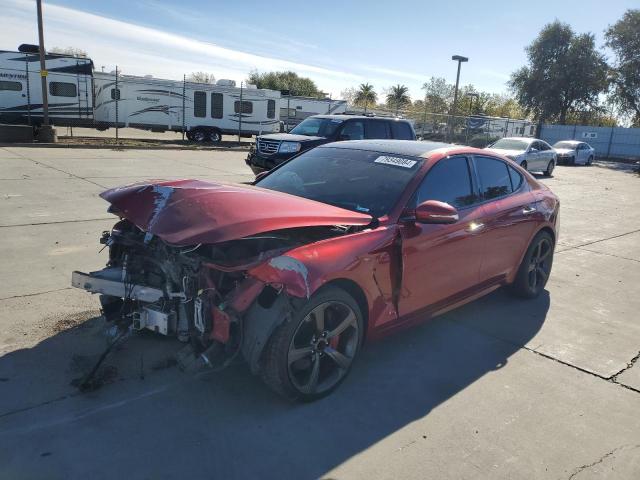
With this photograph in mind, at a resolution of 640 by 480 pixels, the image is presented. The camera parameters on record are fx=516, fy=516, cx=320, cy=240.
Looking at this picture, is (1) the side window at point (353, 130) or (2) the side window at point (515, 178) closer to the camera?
(2) the side window at point (515, 178)

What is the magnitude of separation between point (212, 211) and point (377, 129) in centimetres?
1042

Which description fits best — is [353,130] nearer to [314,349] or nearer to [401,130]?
[401,130]

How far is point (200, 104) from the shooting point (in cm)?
2723

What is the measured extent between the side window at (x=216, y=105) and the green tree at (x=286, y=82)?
41.1m

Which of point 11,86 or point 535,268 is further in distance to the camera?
point 11,86

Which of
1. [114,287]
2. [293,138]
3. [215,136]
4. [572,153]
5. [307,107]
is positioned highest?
[307,107]

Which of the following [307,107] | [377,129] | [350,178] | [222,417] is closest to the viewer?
[222,417]

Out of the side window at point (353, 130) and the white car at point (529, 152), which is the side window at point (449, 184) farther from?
the white car at point (529, 152)

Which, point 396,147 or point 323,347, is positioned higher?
point 396,147

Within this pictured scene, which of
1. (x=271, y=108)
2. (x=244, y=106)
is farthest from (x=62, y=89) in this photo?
(x=271, y=108)

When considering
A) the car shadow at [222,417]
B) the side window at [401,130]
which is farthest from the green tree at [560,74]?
the car shadow at [222,417]

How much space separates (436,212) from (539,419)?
1.51 metres

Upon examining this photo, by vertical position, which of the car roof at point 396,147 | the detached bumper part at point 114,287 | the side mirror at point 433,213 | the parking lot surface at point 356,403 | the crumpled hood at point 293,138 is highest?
the car roof at point 396,147

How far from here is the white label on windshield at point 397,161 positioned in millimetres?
4148
